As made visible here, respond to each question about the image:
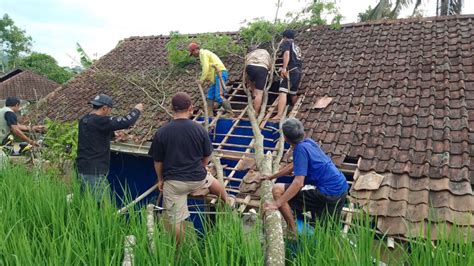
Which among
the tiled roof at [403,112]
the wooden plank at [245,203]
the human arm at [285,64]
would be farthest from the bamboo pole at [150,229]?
the human arm at [285,64]

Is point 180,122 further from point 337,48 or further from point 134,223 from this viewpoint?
point 337,48

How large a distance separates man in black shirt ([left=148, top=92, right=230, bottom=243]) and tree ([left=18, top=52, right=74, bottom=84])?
34.2m

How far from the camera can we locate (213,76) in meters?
6.43

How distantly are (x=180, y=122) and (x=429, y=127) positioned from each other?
3.38 m

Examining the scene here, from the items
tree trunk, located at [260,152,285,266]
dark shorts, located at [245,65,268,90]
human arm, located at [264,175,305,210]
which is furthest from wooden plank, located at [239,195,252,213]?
dark shorts, located at [245,65,268,90]

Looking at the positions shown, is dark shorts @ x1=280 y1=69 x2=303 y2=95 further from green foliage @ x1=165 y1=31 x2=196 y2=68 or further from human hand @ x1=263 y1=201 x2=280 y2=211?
human hand @ x1=263 y1=201 x2=280 y2=211

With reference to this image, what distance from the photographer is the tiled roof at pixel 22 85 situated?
27.2 m

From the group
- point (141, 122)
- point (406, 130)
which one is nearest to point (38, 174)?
point (141, 122)

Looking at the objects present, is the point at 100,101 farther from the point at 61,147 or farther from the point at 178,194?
the point at 61,147

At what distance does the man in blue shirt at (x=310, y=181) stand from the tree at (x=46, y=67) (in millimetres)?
34910

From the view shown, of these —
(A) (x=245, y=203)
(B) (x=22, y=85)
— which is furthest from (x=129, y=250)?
(B) (x=22, y=85)

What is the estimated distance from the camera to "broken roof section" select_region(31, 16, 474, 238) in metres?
4.11

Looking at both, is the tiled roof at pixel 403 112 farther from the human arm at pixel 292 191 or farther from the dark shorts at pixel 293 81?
the human arm at pixel 292 191

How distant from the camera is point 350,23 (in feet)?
27.6
